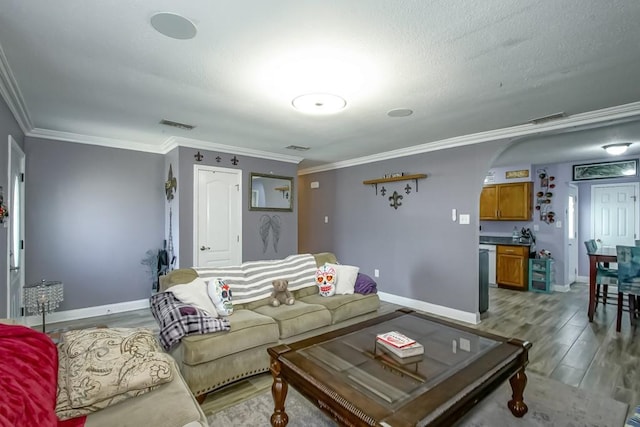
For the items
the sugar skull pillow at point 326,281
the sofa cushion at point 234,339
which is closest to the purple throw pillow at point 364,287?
the sugar skull pillow at point 326,281

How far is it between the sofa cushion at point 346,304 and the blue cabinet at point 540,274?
3982mm

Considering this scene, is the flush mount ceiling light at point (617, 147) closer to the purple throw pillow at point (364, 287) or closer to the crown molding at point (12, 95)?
the purple throw pillow at point (364, 287)

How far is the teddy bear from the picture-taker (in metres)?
3.11

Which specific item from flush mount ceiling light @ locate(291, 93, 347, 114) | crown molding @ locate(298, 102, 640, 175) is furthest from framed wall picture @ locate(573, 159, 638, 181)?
flush mount ceiling light @ locate(291, 93, 347, 114)

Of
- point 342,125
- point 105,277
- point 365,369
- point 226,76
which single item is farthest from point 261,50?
point 105,277

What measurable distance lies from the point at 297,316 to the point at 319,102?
6.05 feet

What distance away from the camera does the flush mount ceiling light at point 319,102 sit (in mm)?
2434

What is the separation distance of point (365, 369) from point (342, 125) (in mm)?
2652

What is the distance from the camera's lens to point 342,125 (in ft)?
11.9

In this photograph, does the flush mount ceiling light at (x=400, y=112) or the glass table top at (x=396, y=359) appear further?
the flush mount ceiling light at (x=400, y=112)

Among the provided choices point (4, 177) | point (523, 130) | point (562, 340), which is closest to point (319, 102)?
point (523, 130)

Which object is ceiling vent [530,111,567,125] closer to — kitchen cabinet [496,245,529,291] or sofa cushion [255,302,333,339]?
sofa cushion [255,302,333,339]

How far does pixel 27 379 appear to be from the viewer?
1148 millimetres

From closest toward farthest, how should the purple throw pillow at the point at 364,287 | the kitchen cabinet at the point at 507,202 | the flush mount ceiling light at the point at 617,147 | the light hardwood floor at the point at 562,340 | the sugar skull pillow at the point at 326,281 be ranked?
the light hardwood floor at the point at 562,340, the sugar skull pillow at the point at 326,281, the purple throw pillow at the point at 364,287, the flush mount ceiling light at the point at 617,147, the kitchen cabinet at the point at 507,202
